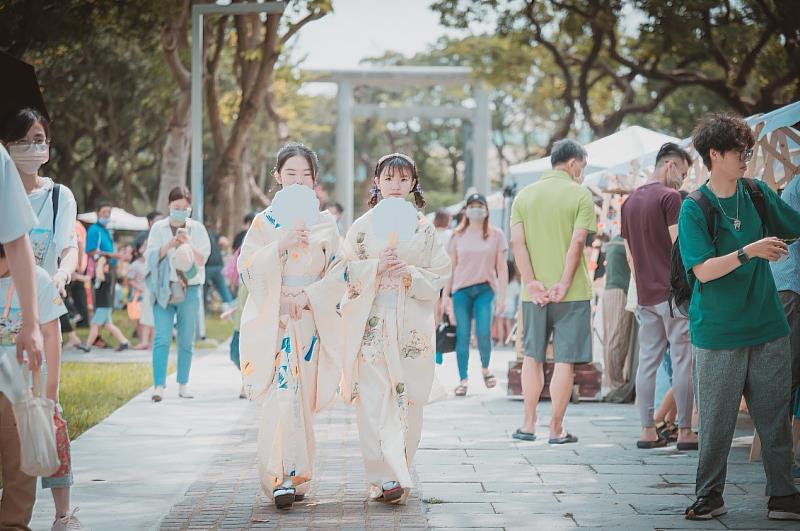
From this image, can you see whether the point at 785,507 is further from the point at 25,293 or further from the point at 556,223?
the point at 25,293

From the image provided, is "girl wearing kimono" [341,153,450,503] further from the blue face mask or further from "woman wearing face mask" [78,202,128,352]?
"woman wearing face mask" [78,202,128,352]

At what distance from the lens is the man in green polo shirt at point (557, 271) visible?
8.10 meters

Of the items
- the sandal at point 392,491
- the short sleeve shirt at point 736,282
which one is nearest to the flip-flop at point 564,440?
the sandal at point 392,491

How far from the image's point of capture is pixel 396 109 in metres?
37.8

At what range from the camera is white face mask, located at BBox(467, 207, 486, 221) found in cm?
1147

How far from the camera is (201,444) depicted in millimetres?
8242

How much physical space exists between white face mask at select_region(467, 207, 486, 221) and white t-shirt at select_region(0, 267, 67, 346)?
691cm

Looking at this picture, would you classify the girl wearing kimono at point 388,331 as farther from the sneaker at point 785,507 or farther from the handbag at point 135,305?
the handbag at point 135,305

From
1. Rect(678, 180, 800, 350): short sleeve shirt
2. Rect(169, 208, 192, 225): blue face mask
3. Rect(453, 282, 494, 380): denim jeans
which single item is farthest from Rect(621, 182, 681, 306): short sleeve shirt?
Rect(169, 208, 192, 225): blue face mask

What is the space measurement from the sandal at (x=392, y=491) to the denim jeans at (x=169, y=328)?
4896mm

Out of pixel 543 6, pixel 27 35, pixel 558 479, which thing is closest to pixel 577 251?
pixel 558 479

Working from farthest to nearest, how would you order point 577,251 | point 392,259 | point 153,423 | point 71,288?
point 71,288 < point 153,423 < point 577,251 < point 392,259

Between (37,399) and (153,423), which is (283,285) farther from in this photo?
(153,423)

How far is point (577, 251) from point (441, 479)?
2.06 meters
